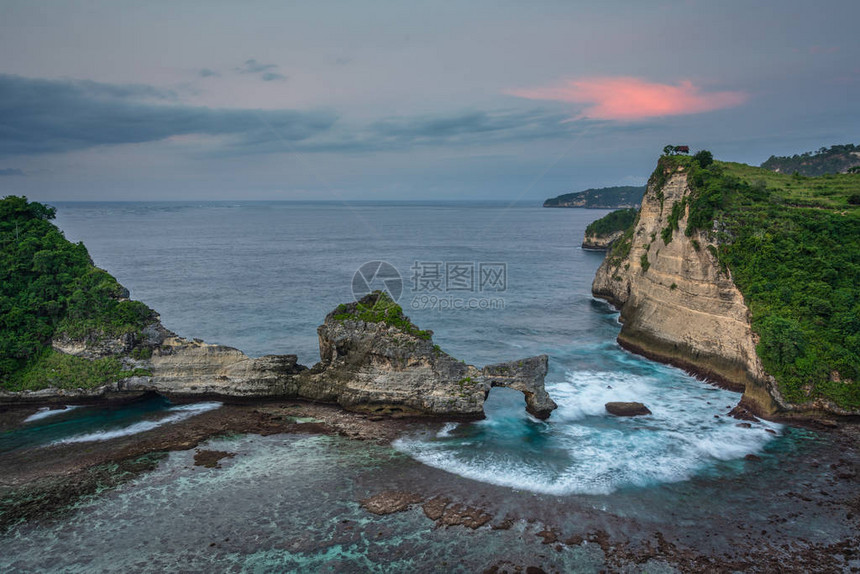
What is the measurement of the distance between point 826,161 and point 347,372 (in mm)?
113820

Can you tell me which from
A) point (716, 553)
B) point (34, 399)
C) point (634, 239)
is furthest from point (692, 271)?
point (34, 399)

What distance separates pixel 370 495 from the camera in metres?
22.0

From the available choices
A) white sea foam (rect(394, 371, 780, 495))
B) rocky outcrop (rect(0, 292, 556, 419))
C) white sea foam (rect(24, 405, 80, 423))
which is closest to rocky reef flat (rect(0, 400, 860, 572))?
white sea foam (rect(394, 371, 780, 495))

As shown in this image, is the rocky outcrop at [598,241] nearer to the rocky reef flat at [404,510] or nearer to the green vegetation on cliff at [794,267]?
the green vegetation on cliff at [794,267]

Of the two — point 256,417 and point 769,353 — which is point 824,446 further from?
point 256,417

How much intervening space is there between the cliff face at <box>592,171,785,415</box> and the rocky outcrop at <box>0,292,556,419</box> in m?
12.7

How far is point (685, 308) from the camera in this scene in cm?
3659

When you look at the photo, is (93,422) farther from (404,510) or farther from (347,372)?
(404,510)

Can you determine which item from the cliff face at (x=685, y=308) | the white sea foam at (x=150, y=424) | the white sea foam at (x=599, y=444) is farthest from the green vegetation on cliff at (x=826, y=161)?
the white sea foam at (x=150, y=424)

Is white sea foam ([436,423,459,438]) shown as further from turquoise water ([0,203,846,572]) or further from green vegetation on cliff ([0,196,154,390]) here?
green vegetation on cliff ([0,196,154,390])

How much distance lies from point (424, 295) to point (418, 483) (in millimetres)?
37725

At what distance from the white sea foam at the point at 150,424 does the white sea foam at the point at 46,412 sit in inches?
154

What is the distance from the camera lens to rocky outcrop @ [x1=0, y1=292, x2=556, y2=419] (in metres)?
28.9

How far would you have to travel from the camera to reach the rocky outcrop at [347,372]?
28.9 m
